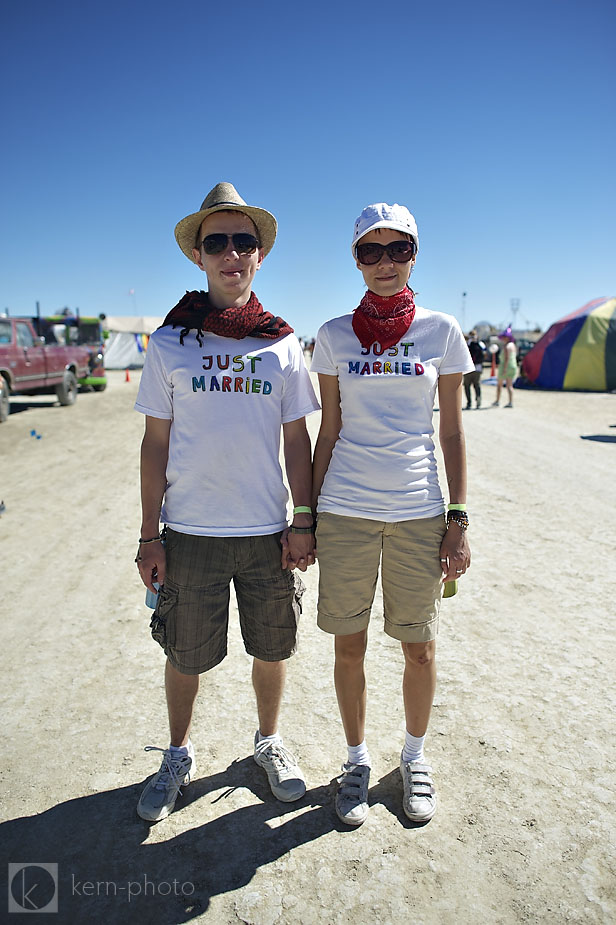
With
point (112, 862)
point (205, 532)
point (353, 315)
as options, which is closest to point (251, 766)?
point (112, 862)

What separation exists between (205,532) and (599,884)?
1.75 metres

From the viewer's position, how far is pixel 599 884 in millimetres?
1935

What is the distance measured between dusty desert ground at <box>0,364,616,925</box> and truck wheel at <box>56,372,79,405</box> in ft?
38.6

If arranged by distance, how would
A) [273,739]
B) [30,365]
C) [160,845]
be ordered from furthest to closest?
1. [30,365]
2. [273,739]
3. [160,845]

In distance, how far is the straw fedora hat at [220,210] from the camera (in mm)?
2336

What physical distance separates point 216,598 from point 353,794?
91 centimetres

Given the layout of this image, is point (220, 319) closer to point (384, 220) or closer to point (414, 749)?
point (384, 220)

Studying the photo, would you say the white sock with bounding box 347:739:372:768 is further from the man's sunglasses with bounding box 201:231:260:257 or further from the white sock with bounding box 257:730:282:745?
the man's sunglasses with bounding box 201:231:260:257

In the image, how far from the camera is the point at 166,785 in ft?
7.61

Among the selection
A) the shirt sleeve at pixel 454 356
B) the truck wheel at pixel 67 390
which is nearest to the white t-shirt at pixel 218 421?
the shirt sleeve at pixel 454 356

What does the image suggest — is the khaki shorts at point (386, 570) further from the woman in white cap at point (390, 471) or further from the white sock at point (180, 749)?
the white sock at point (180, 749)

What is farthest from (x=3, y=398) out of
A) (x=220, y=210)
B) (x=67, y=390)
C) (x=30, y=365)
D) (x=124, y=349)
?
(x=124, y=349)

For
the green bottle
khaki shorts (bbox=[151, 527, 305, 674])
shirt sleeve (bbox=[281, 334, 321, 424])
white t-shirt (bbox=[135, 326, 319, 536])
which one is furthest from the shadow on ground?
shirt sleeve (bbox=[281, 334, 321, 424])

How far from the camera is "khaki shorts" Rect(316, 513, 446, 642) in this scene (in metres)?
2.25
